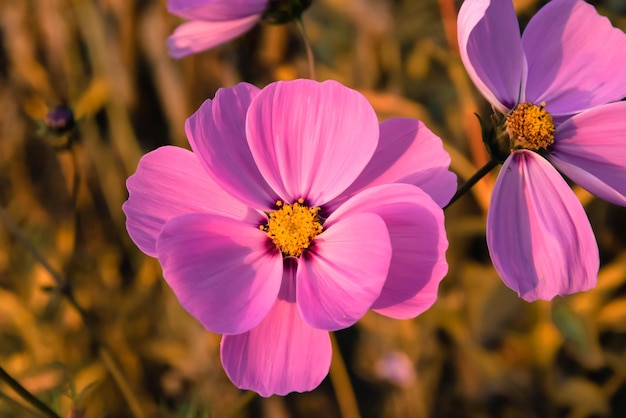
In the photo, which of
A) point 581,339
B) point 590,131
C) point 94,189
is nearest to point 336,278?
point 590,131

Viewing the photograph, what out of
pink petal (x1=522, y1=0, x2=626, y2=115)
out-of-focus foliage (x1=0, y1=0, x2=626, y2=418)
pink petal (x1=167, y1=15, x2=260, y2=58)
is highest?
pink petal (x1=167, y1=15, x2=260, y2=58)

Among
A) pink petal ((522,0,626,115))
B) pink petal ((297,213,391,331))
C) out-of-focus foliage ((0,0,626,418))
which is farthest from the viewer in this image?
out-of-focus foliage ((0,0,626,418))

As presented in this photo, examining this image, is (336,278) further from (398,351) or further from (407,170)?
(398,351)

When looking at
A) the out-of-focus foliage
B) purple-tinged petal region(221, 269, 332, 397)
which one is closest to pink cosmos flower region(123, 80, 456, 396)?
purple-tinged petal region(221, 269, 332, 397)

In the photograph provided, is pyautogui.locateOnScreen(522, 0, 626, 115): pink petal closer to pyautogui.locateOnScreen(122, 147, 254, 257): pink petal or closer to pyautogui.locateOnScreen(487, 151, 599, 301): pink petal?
pyautogui.locateOnScreen(487, 151, 599, 301): pink petal

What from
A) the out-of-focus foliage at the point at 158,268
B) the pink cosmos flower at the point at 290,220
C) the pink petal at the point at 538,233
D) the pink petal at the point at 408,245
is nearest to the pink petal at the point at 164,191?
the pink cosmos flower at the point at 290,220

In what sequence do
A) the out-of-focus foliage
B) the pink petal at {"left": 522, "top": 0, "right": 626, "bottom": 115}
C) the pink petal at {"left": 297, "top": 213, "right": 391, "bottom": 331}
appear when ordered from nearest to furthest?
the pink petal at {"left": 297, "top": 213, "right": 391, "bottom": 331} → the pink petal at {"left": 522, "top": 0, "right": 626, "bottom": 115} → the out-of-focus foliage
